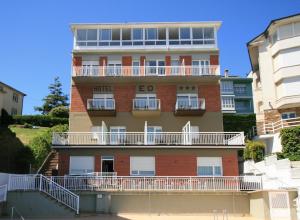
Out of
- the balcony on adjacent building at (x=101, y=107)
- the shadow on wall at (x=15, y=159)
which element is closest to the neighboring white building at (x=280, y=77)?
the balcony on adjacent building at (x=101, y=107)

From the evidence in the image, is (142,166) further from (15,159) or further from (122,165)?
(15,159)

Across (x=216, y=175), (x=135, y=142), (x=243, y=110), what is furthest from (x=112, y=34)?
(x=243, y=110)

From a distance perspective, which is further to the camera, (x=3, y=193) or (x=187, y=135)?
(x=187, y=135)

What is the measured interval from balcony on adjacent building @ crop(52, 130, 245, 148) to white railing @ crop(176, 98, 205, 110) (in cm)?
237

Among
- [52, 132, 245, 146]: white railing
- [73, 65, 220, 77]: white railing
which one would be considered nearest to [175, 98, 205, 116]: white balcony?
[52, 132, 245, 146]: white railing

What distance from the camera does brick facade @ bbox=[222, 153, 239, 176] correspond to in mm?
26786

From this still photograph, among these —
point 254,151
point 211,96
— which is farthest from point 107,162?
point 254,151

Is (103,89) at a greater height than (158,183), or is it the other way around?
(103,89)

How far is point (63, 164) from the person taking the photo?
88.0 feet

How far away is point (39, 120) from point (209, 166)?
2863 centimetres

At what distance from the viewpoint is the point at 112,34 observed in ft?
112

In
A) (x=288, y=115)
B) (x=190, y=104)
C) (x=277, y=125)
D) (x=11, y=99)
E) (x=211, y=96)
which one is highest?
(x=11, y=99)

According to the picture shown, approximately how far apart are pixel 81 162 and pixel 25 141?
14.5 meters

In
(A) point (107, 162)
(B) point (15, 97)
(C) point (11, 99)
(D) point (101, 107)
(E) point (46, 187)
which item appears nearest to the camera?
(E) point (46, 187)
